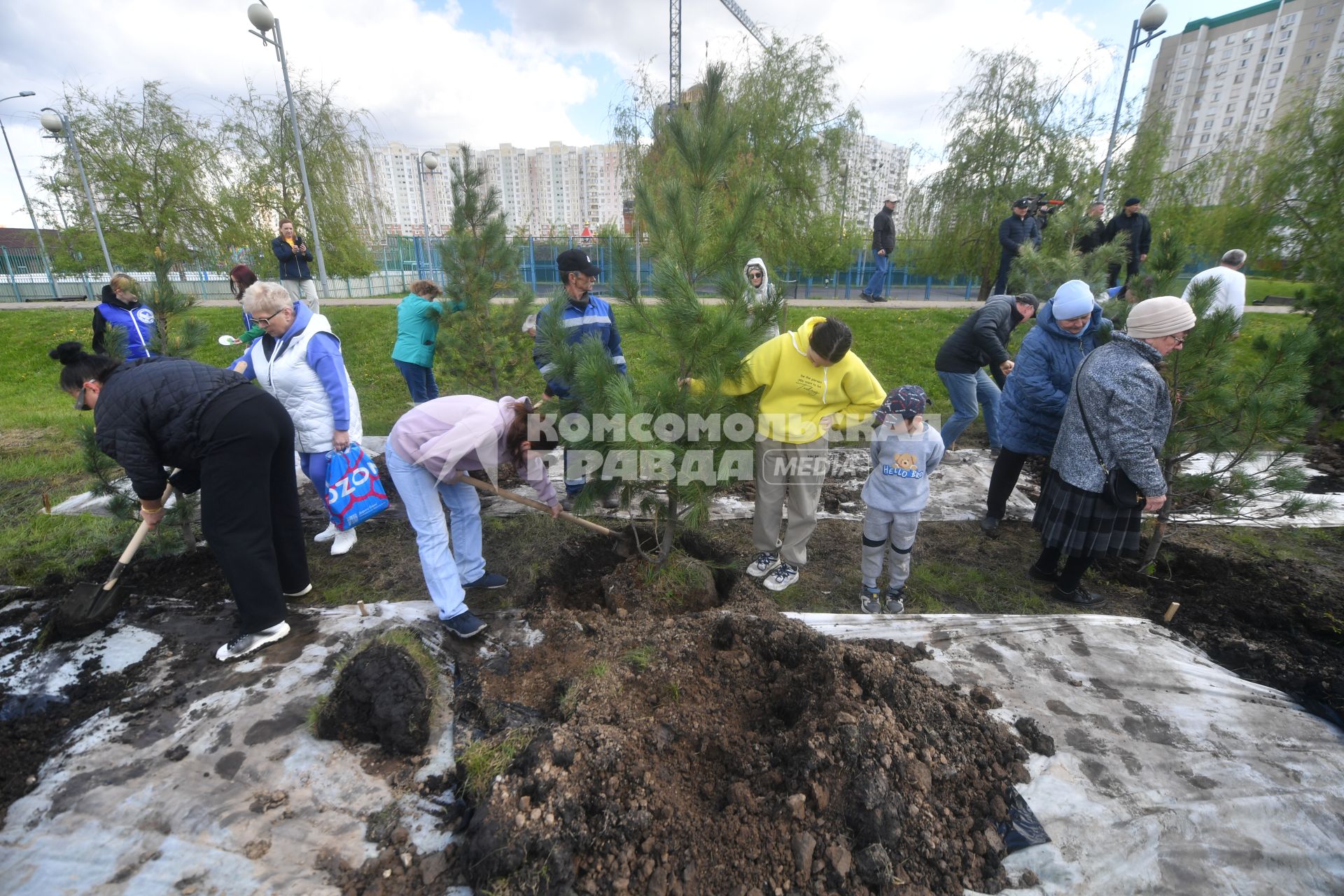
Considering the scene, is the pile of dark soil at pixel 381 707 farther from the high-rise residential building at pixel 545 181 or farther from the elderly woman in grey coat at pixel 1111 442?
the high-rise residential building at pixel 545 181

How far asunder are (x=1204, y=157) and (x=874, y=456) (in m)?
15.3

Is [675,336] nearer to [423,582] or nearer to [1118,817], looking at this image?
[423,582]

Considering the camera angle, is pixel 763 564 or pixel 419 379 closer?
pixel 763 564

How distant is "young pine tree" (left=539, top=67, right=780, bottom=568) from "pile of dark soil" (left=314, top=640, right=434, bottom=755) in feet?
3.61

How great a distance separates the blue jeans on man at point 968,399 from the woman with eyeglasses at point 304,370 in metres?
4.11

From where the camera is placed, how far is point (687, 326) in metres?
2.67

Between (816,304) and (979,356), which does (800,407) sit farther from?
(816,304)

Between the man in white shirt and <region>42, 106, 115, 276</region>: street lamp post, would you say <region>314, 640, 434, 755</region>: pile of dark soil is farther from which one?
<region>42, 106, 115, 276</region>: street lamp post

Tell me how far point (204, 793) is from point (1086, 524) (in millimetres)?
3852

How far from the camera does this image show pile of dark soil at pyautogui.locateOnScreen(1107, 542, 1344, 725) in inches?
99.8

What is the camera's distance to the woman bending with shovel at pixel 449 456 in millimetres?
2637

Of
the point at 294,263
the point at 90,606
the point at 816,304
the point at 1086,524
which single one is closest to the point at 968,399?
the point at 1086,524

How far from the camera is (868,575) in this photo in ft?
10.7

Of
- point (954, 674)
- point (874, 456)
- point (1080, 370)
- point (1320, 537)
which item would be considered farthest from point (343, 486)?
point (1320, 537)
